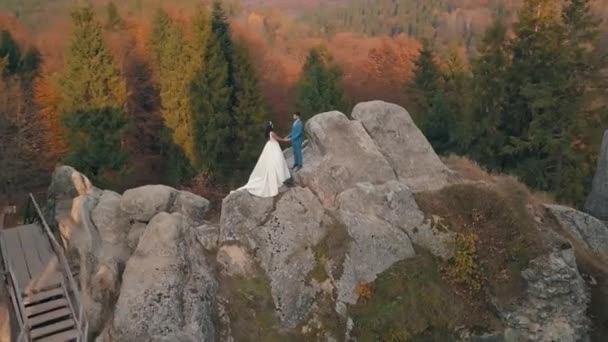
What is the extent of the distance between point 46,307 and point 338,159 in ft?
35.2

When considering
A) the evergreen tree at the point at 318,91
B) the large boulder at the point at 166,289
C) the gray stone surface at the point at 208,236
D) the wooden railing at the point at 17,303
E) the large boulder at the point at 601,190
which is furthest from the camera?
the evergreen tree at the point at 318,91

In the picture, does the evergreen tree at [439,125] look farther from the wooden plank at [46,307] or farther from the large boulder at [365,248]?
the wooden plank at [46,307]

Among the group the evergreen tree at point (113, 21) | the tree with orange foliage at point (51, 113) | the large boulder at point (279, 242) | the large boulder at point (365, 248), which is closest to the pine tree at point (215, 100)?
the tree with orange foliage at point (51, 113)

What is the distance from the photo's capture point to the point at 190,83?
40.0 metres

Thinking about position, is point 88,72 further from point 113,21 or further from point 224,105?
point 113,21

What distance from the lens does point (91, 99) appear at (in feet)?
120

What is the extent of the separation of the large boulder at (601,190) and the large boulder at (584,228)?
570cm

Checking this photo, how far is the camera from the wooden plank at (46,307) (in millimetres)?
16656

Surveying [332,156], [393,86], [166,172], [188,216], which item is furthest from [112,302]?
[393,86]

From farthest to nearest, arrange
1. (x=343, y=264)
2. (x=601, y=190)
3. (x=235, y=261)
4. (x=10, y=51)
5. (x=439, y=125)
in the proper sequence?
(x=10, y=51), (x=439, y=125), (x=601, y=190), (x=235, y=261), (x=343, y=264)

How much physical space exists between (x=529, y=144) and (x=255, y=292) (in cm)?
2124

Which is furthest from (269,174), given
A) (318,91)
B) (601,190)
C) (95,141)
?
(318,91)

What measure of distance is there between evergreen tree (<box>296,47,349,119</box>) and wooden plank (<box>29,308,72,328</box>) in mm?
26523

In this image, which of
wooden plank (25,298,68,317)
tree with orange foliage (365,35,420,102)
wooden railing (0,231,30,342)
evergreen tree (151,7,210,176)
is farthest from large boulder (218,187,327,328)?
tree with orange foliage (365,35,420,102)
